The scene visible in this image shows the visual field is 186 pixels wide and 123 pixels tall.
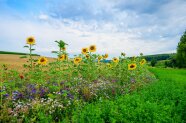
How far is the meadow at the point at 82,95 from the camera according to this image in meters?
5.05

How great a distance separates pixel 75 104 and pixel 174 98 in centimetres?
297

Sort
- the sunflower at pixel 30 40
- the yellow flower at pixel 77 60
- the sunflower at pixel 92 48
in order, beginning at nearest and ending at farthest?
the sunflower at pixel 30 40
the yellow flower at pixel 77 60
the sunflower at pixel 92 48

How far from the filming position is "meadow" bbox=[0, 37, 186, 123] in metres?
5.05

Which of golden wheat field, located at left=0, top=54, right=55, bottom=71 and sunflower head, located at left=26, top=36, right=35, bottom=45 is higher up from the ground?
sunflower head, located at left=26, top=36, right=35, bottom=45

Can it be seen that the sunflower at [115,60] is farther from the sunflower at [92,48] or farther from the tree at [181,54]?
the tree at [181,54]

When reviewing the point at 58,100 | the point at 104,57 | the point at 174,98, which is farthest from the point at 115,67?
the point at 58,100

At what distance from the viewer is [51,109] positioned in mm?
5613

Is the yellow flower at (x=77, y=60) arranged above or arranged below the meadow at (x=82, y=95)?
above

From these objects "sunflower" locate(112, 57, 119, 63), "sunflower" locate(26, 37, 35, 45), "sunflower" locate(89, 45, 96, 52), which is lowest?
"sunflower" locate(112, 57, 119, 63)

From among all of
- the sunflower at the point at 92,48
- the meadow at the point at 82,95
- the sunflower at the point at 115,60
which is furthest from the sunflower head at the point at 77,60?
the sunflower at the point at 115,60

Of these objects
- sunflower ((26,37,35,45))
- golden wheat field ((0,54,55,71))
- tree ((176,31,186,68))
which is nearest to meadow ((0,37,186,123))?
sunflower ((26,37,35,45))

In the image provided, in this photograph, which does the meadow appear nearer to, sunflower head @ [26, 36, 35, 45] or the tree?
sunflower head @ [26, 36, 35, 45]

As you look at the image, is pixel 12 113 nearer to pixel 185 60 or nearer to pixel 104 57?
pixel 104 57

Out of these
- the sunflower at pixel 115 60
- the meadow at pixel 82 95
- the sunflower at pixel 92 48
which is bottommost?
the meadow at pixel 82 95
